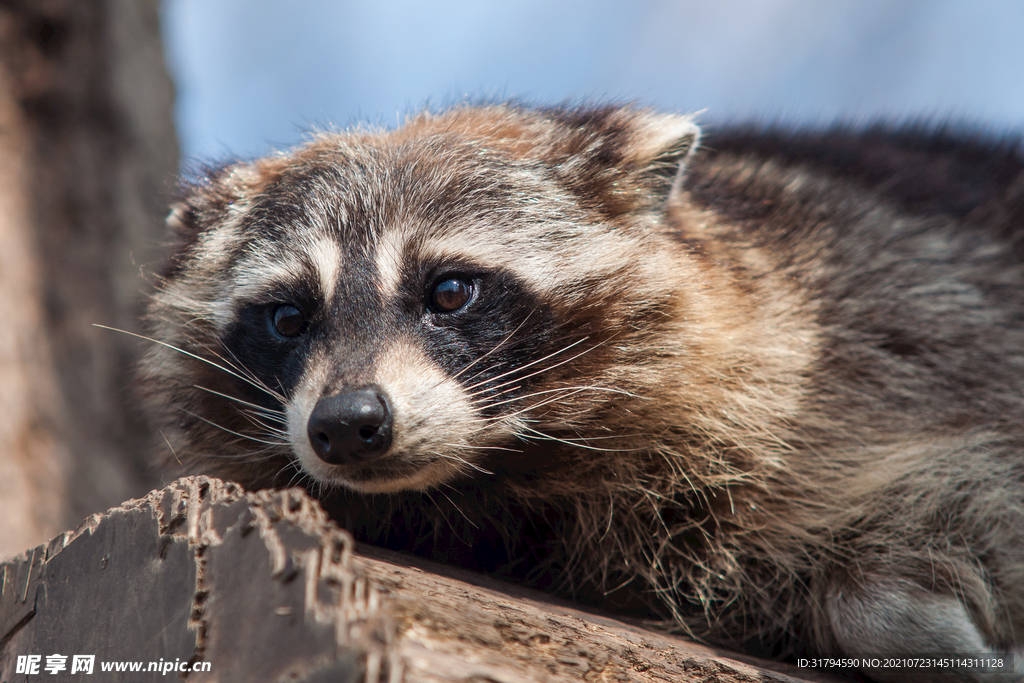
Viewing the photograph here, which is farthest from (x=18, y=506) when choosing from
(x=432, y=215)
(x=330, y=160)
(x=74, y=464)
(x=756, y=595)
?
(x=756, y=595)

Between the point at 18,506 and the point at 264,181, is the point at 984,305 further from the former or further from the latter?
the point at 18,506

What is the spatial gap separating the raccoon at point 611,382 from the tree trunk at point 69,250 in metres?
1.34

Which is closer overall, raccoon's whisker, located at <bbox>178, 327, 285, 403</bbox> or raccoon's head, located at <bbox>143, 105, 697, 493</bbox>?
raccoon's head, located at <bbox>143, 105, 697, 493</bbox>

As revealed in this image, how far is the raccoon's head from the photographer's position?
192 centimetres

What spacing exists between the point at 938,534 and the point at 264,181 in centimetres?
217

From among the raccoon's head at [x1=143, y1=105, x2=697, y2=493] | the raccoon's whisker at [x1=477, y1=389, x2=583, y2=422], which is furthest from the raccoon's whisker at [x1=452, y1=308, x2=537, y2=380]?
the raccoon's whisker at [x1=477, y1=389, x2=583, y2=422]

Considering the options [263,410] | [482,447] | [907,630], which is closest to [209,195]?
[263,410]

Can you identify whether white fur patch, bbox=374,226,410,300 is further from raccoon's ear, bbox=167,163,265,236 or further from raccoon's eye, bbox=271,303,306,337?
raccoon's ear, bbox=167,163,265,236

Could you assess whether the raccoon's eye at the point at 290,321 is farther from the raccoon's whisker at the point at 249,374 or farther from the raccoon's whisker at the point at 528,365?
the raccoon's whisker at the point at 528,365

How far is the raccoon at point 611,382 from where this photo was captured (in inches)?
81.5

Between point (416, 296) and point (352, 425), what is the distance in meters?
0.46

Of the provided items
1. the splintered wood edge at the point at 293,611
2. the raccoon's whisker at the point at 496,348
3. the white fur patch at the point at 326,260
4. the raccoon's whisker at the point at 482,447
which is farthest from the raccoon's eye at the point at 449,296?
the splintered wood edge at the point at 293,611

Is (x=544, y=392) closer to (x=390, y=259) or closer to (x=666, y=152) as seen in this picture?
(x=390, y=259)

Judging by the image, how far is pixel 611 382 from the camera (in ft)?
7.27
